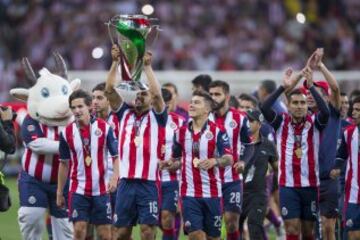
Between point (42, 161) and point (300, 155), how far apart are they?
2809 mm

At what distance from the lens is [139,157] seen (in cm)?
1256

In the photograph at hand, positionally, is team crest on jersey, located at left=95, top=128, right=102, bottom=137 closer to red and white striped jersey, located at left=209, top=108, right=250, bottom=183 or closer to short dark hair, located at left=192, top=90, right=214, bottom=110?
short dark hair, located at left=192, top=90, right=214, bottom=110

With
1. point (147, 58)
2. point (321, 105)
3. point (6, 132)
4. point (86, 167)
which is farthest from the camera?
point (321, 105)

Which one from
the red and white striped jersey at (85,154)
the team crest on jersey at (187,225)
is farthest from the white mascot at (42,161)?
the team crest on jersey at (187,225)

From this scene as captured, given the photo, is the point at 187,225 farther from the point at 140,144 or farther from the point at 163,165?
the point at 140,144

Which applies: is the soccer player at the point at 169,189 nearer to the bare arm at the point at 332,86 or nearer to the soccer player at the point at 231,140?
the soccer player at the point at 231,140

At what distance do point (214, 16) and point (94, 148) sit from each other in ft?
47.7

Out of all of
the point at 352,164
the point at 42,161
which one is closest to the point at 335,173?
the point at 352,164

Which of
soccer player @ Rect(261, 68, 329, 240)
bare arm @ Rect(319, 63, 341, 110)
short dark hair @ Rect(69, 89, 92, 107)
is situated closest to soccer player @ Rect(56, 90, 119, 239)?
short dark hair @ Rect(69, 89, 92, 107)

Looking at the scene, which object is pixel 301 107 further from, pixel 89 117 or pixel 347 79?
pixel 347 79

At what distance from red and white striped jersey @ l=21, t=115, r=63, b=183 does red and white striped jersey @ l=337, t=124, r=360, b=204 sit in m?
3.11

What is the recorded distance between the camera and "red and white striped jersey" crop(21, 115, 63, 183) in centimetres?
1303

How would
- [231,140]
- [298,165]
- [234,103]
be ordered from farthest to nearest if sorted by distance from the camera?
1. [234,103]
2. [231,140]
3. [298,165]

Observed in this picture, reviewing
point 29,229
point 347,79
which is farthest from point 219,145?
point 347,79
